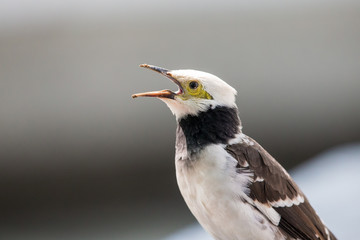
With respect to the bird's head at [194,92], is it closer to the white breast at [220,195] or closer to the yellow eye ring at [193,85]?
the yellow eye ring at [193,85]

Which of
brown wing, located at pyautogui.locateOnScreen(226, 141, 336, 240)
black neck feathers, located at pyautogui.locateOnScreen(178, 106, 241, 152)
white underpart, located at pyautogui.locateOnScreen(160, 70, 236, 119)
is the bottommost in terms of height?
brown wing, located at pyautogui.locateOnScreen(226, 141, 336, 240)

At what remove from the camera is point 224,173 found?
1.88 m

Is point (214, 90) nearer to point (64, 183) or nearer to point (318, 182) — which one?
point (318, 182)

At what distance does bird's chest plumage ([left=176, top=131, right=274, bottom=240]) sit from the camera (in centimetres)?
185

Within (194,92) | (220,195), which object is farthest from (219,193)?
(194,92)

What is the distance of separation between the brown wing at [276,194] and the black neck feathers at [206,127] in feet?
0.17

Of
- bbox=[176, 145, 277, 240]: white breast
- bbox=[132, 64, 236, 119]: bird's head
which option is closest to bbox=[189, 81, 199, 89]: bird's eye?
bbox=[132, 64, 236, 119]: bird's head

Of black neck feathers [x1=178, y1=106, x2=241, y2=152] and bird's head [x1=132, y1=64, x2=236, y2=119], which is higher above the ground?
bird's head [x1=132, y1=64, x2=236, y2=119]

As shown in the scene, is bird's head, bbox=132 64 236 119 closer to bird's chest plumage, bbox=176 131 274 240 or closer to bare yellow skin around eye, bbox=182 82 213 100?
bare yellow skin around eye, bbox=182 82 213 100

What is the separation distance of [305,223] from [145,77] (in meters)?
2.89

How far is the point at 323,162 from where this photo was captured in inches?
131

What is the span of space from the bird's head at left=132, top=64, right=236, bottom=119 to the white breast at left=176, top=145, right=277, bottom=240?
0.13m

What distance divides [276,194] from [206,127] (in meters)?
0.29

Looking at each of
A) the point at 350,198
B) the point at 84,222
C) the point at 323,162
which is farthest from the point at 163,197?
the point at 350,198
